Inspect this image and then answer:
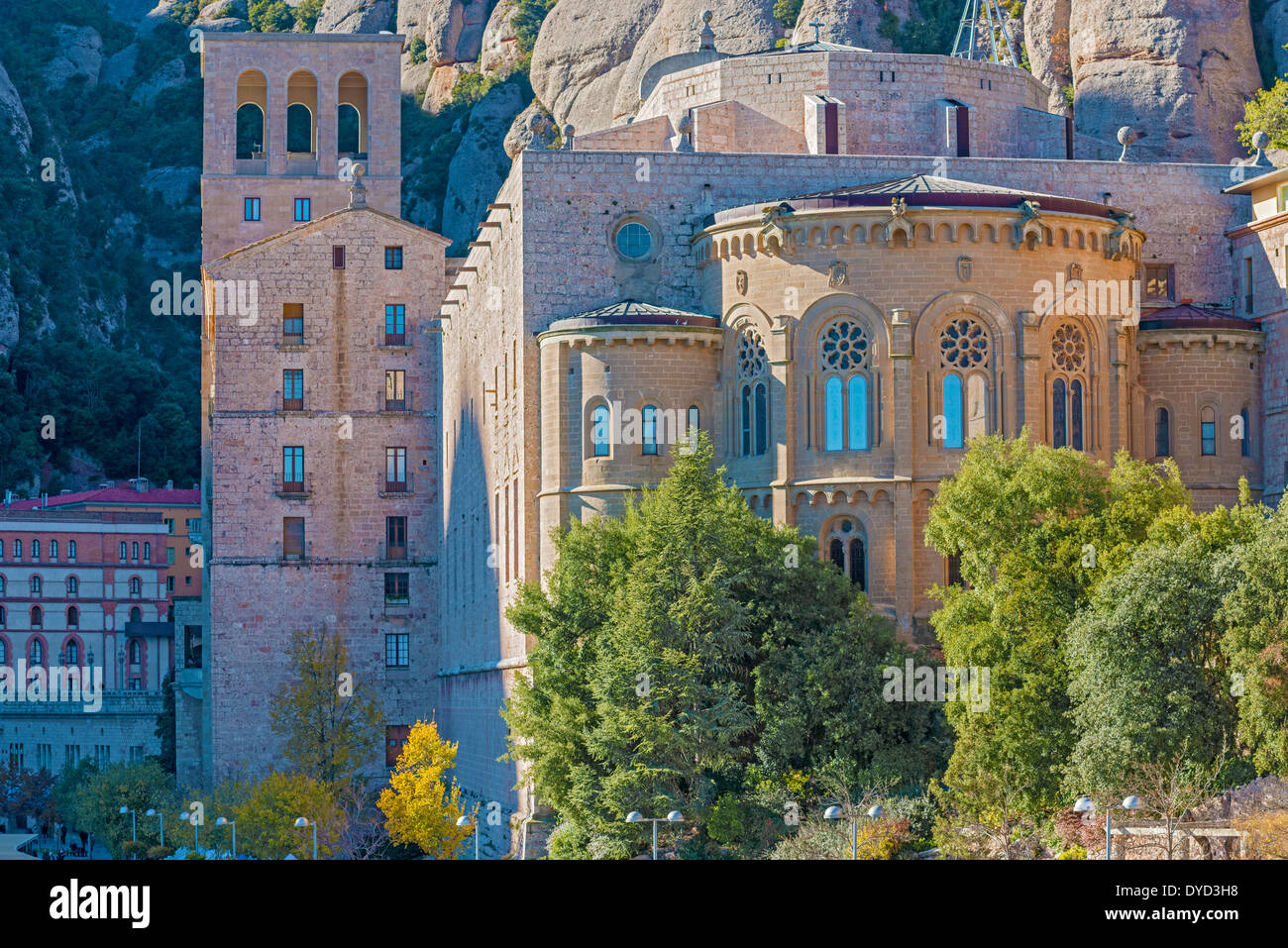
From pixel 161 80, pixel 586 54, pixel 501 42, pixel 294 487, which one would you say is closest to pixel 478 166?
pixel 586 54

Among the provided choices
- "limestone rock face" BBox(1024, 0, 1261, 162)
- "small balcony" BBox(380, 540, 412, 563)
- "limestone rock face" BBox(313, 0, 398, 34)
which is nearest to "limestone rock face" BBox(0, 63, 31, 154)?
"limestone rock face" BBox(313, 0, 398, 34)

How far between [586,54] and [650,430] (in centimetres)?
7609

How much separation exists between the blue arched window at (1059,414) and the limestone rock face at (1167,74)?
4030 centimetres

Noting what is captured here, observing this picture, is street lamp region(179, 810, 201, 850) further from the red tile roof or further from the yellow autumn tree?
the red tile roof

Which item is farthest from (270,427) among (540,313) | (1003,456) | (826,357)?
(1003,456)

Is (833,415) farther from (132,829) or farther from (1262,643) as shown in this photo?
(132,829)

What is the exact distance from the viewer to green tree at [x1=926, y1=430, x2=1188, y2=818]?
40906mm

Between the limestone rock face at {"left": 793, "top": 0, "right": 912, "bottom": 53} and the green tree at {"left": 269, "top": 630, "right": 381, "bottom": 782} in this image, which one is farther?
the limestone rock face at {"left": 793, "top": 0, "right": 912, "bottom": 53}

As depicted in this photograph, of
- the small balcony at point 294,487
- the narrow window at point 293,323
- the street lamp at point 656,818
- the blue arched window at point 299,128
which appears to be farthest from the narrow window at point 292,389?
the blue arched window at point 299,128

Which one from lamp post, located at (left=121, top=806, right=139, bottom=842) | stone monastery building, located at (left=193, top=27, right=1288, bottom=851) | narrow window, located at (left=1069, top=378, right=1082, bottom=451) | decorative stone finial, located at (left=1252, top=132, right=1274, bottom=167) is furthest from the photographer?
lamp post, located at (left=121, top=806, right=139, bottom=842)

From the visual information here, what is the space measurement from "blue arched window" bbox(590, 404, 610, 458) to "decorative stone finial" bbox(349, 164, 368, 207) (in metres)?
30.7

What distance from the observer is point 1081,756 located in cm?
3944

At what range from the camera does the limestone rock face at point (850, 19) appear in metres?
110

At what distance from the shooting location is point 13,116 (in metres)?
153
